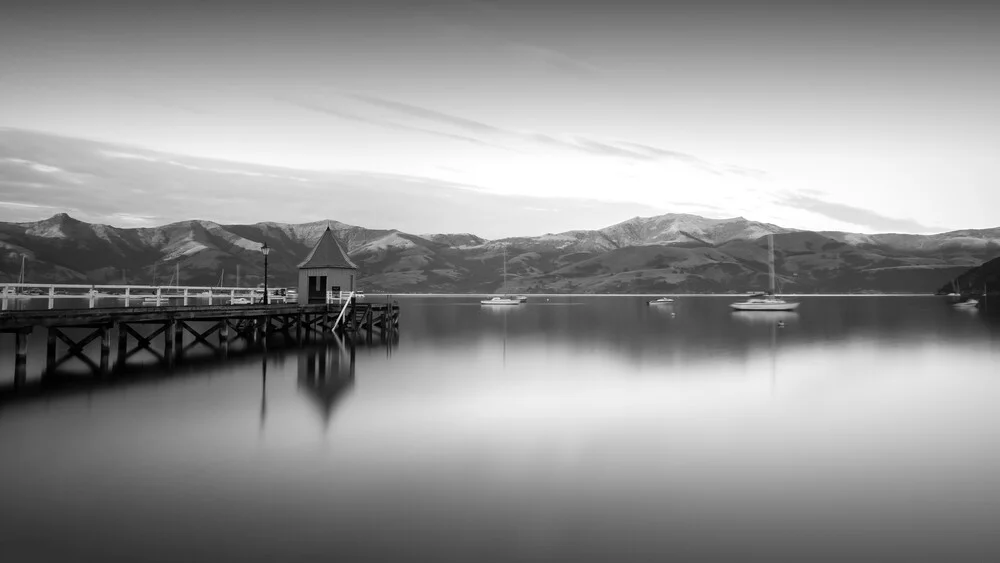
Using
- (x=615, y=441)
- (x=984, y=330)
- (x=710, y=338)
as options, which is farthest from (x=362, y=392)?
(x=984, y=330)

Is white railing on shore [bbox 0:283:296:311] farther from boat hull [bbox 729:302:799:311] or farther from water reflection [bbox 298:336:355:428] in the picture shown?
boat hull [bbox 729:302:799:311]

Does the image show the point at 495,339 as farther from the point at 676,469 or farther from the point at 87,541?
the point at 87,541

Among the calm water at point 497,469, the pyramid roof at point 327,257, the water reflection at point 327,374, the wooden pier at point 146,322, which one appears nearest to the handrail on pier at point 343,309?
the wooden pier at point 146,322

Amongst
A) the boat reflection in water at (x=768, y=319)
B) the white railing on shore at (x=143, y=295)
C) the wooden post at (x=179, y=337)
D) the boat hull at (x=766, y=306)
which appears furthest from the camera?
the boat hull at (x=766, y=306)

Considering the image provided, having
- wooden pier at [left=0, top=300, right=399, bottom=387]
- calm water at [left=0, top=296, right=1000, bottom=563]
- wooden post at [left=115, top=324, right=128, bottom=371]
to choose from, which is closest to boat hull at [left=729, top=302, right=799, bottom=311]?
wooden pier at [left=0, top=300, right=399, bottom=387]

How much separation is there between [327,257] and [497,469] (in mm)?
46307

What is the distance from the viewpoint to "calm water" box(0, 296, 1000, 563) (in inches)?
457

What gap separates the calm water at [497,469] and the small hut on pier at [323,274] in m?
24.3

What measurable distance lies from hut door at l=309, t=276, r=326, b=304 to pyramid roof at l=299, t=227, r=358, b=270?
128 centimetres

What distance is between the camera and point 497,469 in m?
16.8

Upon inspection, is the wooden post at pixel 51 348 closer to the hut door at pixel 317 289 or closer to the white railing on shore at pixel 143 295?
the white railing on shore at pixel 143 295

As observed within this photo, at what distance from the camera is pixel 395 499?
14031 millimetres

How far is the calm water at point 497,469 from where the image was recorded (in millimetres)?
11609

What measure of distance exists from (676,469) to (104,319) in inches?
1221
